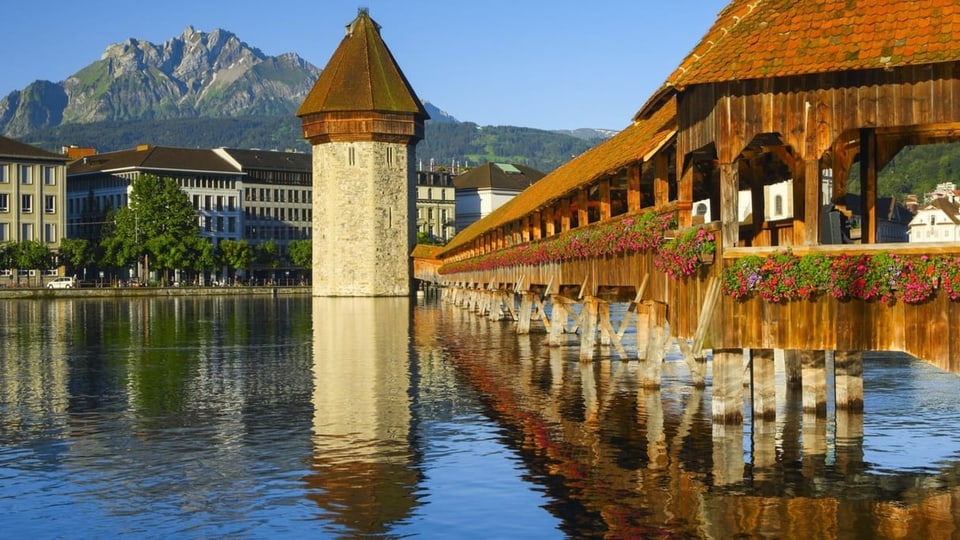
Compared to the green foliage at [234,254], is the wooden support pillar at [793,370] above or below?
below

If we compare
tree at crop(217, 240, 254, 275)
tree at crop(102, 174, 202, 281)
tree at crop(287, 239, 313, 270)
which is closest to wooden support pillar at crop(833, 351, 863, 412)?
tree at crop(102, 174, 202, 281)

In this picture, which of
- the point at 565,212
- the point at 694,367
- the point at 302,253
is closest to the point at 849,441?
the point at 694,367

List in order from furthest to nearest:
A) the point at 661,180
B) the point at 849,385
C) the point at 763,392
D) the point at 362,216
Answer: the point at 362,216 < the point at 661,180 < the point at 849,385 < the point at 763,392

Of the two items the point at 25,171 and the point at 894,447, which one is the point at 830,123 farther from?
the point at 25,171

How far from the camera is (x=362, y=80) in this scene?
4813 inches

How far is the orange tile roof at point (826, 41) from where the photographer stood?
1991 centimetres

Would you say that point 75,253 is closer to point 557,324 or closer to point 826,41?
point 557,324

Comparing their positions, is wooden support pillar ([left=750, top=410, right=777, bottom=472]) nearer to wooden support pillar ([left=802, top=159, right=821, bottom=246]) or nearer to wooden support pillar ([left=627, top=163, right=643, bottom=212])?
wooden support pillar ([left=802, top=159, right=821, bottom=246])

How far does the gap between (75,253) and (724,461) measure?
424ft

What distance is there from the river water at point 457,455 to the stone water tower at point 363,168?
261ft

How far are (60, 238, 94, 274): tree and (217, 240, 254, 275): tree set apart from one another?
12.5 meters

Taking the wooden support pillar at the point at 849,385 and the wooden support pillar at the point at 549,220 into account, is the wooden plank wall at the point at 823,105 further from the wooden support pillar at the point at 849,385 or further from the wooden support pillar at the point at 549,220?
the wooden support pillar at the point at 549,220

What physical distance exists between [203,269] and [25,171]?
19563 mm

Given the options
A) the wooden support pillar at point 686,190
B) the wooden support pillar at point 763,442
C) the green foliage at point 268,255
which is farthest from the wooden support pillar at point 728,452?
the green foliage at point 268,255
